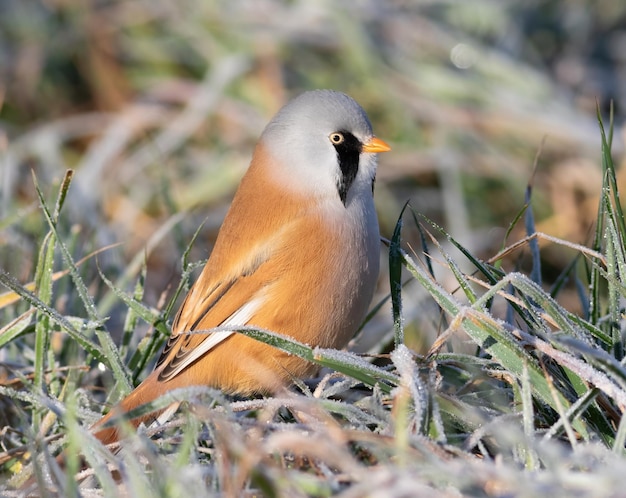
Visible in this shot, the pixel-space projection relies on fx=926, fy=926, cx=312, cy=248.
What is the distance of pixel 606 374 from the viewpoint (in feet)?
7.04

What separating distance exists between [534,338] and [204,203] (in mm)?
3295

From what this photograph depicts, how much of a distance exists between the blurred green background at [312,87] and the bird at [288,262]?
160 centimetres

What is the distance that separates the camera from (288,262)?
9.14 feet

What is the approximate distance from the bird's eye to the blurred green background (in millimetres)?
1672

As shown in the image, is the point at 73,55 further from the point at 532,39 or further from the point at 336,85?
the point at 532,39

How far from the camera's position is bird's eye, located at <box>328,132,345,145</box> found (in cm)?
295

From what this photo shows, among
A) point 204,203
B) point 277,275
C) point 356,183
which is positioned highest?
point 356,183

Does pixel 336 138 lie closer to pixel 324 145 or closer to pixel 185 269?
pixel 324 145

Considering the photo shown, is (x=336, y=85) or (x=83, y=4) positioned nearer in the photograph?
(x=336, y=85)

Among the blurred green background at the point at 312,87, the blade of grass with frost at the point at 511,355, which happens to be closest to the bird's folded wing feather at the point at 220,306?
the blade of grass with frost at the point at 511,355

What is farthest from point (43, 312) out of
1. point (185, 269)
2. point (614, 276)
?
point (614, 276)

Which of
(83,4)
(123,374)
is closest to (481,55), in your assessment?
(83,4)

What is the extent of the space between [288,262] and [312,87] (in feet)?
10.2

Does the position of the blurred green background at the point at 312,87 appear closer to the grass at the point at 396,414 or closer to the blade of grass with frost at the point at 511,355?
the grass at the point at 396,414
